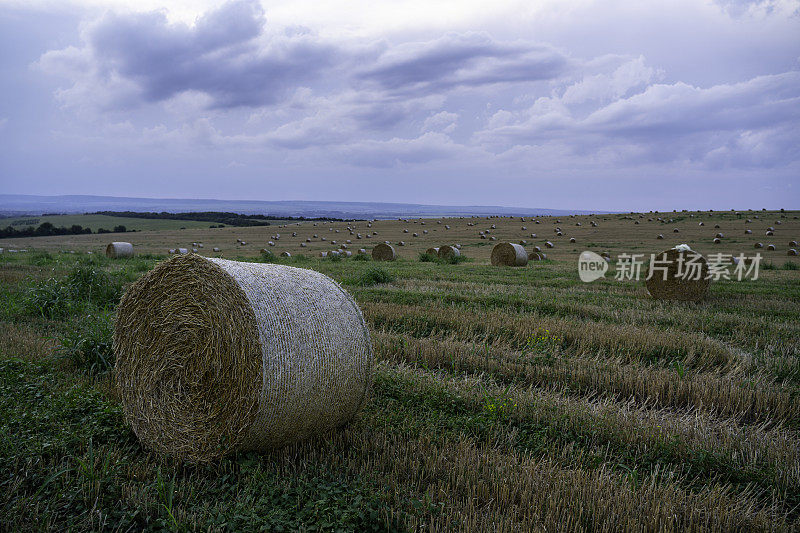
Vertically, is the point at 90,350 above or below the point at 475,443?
above

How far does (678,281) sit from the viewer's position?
13.3 m

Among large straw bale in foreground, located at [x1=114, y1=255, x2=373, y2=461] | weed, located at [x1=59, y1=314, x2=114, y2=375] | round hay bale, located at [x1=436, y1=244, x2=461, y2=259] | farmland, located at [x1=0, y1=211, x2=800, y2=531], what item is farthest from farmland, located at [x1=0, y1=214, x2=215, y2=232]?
large straw bale in foreground, located at [x1=114, y1=255, x2=373, y2=461]

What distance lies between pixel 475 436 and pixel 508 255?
18.8m

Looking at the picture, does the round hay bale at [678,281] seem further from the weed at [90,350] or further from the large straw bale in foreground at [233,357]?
the weed at [90,350]

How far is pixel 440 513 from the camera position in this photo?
378 cm

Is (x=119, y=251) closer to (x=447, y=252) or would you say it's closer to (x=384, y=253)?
(x=384, y=253)

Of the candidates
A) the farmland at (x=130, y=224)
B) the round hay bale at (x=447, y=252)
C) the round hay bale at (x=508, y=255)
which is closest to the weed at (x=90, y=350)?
the round hay bale at (x=508, y=255)

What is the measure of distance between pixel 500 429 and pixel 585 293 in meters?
9.06

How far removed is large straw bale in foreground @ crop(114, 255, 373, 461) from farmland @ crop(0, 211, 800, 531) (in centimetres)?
28

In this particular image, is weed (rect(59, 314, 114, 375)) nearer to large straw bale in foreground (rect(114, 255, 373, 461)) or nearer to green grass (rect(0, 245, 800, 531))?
green grass (rect(0, 245, 800, 531))

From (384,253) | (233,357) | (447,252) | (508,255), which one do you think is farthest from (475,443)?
(384,253)

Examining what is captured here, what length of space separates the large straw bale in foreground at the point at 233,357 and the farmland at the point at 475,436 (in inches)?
10.9

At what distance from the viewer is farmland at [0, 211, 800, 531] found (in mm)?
3826

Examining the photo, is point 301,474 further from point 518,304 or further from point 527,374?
point 518,304
